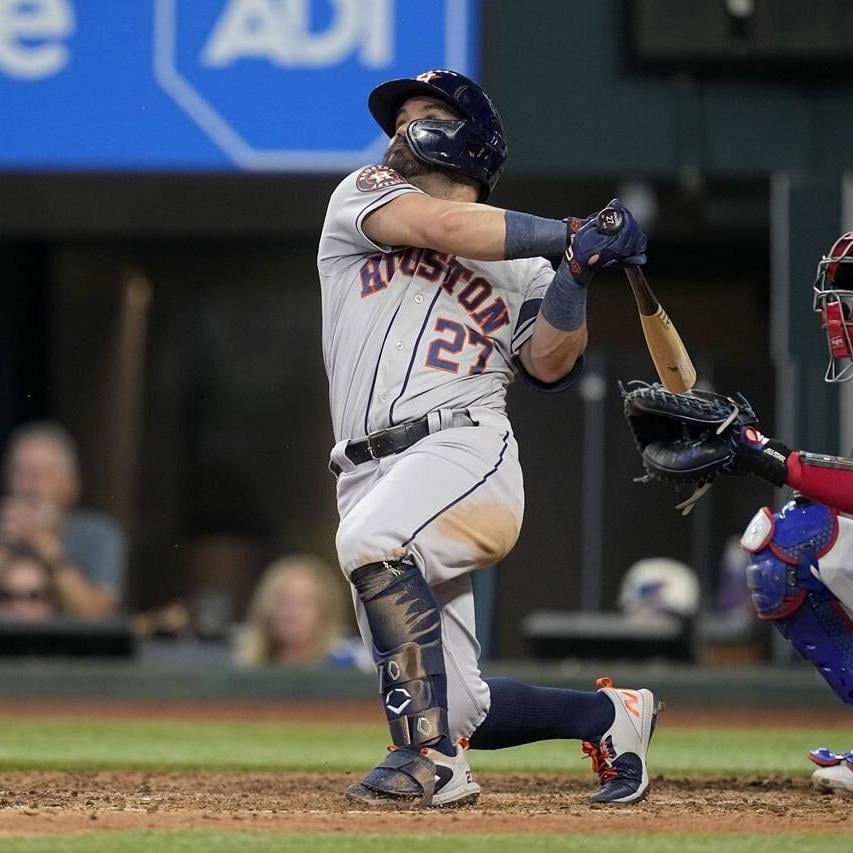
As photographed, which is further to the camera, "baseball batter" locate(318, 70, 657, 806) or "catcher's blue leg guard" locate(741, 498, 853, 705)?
"catcher's blue leg guard" locate(741, 498, 853, 705)

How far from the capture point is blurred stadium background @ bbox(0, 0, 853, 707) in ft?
24.7

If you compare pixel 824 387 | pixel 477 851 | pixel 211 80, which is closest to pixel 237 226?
pixel 211 80

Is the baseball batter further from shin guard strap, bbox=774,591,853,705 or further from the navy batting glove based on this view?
shin guard strap, bbox=774,591,853,705

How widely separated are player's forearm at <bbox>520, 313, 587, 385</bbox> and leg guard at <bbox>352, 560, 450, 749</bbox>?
509 millimetres

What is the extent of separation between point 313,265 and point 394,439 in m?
8.21

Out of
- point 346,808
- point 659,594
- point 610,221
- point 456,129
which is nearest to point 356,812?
point 346,808

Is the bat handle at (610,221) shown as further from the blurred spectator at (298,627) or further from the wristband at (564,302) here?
the blurred spectator at (298,627)

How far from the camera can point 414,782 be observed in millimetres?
3143

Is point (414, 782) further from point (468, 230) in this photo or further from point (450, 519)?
point (468, 230)

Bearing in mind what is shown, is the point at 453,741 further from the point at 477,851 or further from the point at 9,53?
the point at 9,53

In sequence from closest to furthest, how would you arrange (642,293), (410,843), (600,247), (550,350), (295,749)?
(410,843) → (600,247) → (550,350) → (642,293) → (295,749)

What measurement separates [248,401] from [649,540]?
295cm

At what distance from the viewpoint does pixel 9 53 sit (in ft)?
25.1

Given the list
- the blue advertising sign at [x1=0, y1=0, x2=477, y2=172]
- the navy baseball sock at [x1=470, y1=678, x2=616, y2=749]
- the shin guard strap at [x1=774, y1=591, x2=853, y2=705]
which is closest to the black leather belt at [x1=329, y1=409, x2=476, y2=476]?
the navy baseball sock at [x1=470, y1=678, x2=616, y2=749]
